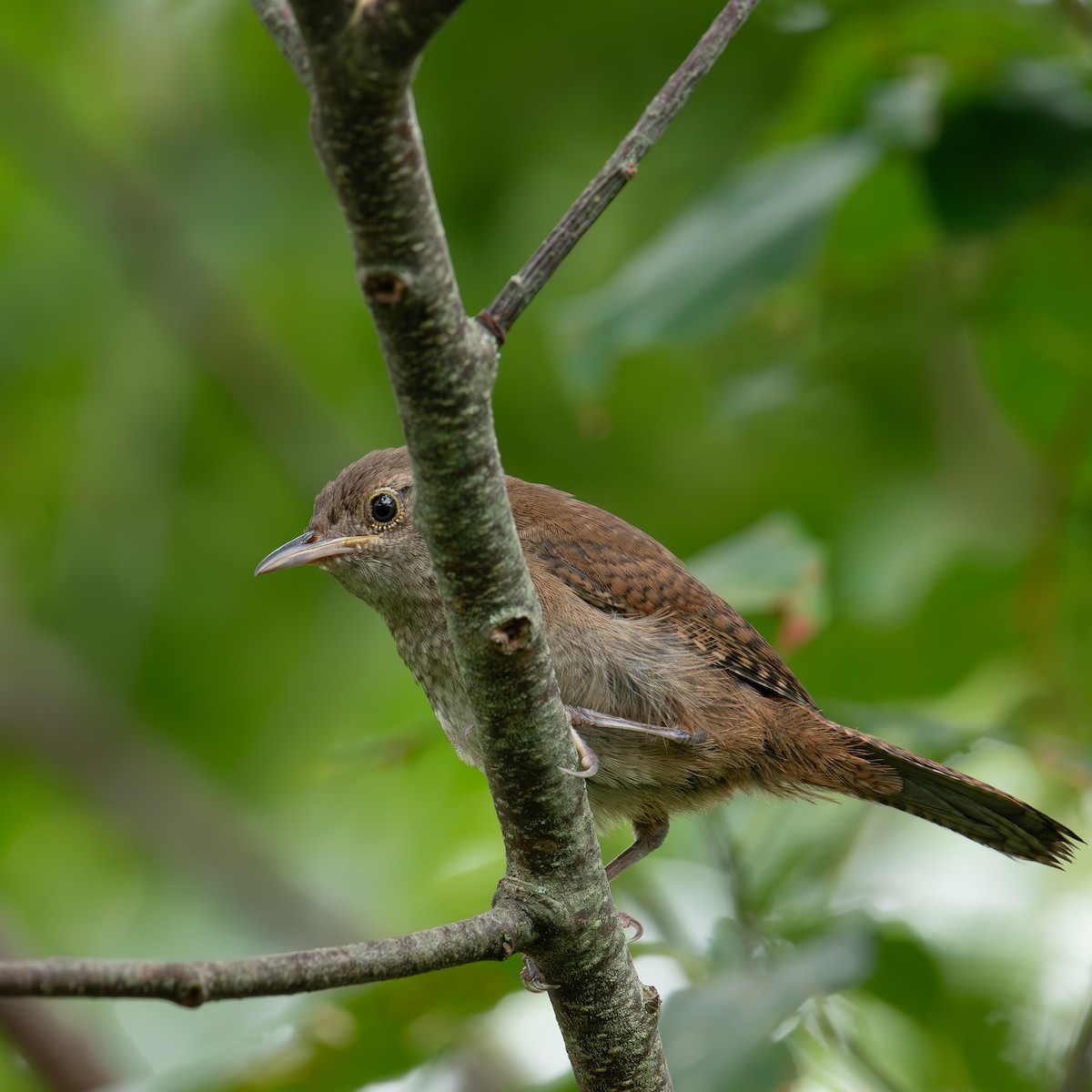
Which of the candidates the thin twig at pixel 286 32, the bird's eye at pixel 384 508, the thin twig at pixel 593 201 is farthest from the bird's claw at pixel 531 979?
the thin twig at pixel 286 32

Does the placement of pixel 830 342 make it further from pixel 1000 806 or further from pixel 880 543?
pixel 1000 806

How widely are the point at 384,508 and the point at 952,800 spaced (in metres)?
1.62

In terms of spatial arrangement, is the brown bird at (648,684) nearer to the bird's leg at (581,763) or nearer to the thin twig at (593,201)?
the bird's leg at (581,763)

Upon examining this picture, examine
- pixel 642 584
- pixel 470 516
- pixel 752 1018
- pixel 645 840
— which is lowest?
pixel 645 840

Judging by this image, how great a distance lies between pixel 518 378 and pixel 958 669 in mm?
2523

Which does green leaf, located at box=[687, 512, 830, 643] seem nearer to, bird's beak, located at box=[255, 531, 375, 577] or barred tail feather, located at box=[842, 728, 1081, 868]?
barred tail feather, located at box=[842, 728, 1081, 868]

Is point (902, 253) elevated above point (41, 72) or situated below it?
below

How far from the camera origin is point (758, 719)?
3.51m

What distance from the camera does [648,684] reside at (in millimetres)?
3395

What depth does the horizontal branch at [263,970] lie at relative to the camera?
4.78 ft

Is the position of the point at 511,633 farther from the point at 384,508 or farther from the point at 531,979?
the point at 384,508

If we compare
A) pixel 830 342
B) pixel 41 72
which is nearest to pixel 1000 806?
pixel 830 342

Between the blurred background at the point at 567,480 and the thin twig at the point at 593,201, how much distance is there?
1.69 m

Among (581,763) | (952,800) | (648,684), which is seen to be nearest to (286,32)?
(581,763)
